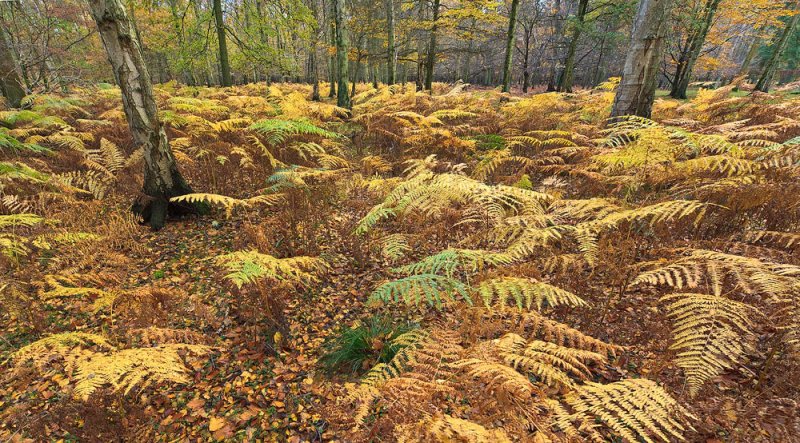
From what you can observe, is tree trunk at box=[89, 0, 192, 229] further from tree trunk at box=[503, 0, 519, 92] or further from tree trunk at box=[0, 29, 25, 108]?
tree trunk at box=[503, 0, 519, 92]

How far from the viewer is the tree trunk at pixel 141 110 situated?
334 cm

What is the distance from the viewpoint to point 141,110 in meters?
3.74

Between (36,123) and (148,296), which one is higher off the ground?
(36,123)

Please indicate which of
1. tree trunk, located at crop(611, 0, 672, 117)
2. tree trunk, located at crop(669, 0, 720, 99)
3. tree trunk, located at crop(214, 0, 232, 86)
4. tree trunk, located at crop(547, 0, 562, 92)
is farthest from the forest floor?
tree trunk, located at crop(547, 0, 562, 92)

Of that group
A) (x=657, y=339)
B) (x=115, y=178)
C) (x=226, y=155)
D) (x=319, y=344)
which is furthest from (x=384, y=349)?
(x=115, y=178)

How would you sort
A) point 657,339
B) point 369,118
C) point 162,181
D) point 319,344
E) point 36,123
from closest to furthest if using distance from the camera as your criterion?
point 657,339
point 319,344
point 162,181
point 36,123
point 369,118

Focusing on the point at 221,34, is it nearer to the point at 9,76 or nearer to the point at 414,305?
the point at 9,76

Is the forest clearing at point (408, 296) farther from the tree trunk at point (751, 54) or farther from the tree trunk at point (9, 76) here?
the tree trunk at point (751, 54)

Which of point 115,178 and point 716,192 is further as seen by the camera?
point 115,178

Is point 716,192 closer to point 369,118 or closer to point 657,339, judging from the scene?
point 657,339

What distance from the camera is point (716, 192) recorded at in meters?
2.60

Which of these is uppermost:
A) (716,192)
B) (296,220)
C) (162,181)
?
(716,192)

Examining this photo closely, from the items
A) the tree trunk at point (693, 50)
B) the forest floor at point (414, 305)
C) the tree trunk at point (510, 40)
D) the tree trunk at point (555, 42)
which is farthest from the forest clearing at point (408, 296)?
the tree trunk at point (555, 42)

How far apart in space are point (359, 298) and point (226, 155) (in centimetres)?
314
